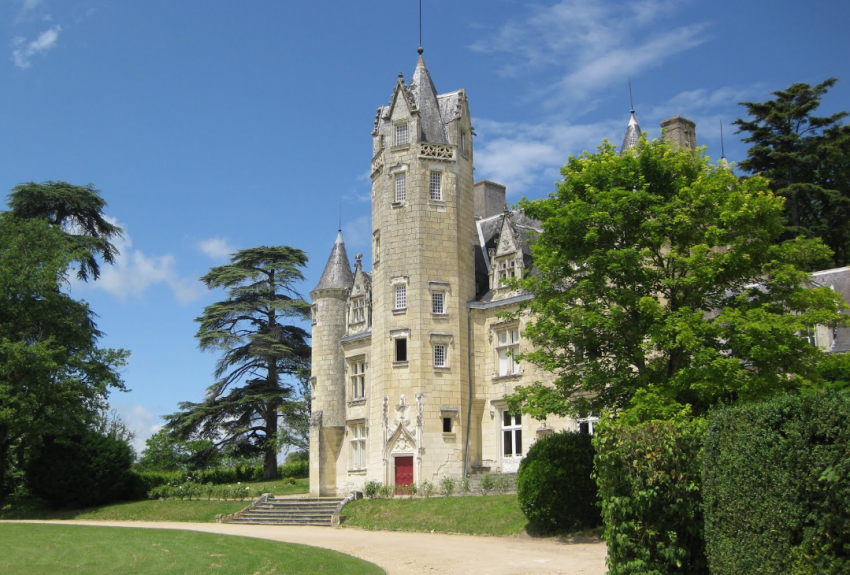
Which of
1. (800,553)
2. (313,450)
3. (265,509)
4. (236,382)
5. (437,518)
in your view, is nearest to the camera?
(800,553)

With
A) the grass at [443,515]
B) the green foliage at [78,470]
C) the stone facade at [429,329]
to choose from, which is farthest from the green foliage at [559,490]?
the green foliage at [78,470]

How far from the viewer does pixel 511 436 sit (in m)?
32.9

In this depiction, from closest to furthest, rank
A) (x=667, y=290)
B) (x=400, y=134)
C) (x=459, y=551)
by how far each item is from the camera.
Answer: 1. (x=459, y=551)
2. (x=667, y=290)
3. (x=400, y=134)

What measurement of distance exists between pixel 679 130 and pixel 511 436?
14121 mm

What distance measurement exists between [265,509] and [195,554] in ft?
47.5

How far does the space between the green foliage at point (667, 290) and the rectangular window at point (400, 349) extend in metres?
11.0

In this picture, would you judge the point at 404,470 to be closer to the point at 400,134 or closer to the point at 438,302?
the point at 438,302

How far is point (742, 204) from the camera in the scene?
20328 millimetres

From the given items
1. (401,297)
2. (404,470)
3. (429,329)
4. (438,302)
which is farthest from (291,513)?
(438,302)

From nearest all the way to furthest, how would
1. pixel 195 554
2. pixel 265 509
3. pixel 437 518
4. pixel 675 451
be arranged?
pixel 675 451
pixel 195 554
pixel 437 518
pixel 265 509

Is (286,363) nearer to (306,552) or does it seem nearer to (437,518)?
(437,518)

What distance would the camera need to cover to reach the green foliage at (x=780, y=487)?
9484mm

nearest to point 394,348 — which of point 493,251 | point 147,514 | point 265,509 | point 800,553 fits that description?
point 493,251

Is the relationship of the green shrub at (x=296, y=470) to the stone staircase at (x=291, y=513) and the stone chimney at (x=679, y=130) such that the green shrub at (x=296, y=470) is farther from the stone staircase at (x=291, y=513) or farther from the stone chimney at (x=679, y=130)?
the stone chimney at (x=679, y=130)
